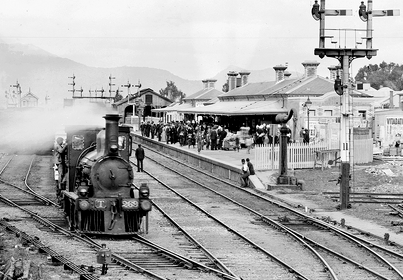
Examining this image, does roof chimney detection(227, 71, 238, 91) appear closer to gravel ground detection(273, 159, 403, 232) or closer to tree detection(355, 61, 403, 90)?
gravel ground detection(273, 159, 403, 232)

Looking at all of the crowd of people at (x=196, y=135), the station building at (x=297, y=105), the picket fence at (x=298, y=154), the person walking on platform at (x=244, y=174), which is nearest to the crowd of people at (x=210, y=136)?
the crowd of people at (x=196, y=135)

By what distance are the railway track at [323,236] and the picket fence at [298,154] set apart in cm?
337

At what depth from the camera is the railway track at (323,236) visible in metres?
15.1

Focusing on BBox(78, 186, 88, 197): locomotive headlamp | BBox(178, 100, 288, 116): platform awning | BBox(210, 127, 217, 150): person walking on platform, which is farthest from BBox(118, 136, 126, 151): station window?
BBox(178, 100, 288, 116): platform awning

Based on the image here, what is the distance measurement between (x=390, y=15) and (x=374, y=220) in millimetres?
6706

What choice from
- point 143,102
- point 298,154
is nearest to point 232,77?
point 143,102

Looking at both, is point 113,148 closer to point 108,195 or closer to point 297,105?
point 108,195

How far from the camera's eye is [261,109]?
2003 inches

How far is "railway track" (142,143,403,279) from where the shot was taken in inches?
596

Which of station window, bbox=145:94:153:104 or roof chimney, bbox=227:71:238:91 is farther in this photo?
station window, bbox=145:94:153:104

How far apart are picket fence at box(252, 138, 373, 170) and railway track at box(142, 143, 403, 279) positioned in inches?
133

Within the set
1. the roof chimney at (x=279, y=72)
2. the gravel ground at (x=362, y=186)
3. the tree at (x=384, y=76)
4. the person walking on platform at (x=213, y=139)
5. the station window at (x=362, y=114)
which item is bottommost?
the gravel ground at (x=362, y=186)

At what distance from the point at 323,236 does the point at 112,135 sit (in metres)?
5.87

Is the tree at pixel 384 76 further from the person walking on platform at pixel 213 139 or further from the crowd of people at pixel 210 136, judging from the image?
the person walking on platform at pixel 213 139
